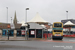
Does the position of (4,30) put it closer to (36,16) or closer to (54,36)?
(36,16)

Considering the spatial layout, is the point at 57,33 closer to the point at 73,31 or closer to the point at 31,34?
the point at 31,34

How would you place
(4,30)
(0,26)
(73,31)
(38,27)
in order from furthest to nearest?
1. (73,31)
2. (4,30)
3. (0,26)
4. (38,27)

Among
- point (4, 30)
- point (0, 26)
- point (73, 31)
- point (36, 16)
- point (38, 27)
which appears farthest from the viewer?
point (73, 31)

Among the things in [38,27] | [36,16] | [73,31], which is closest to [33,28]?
[38,27]

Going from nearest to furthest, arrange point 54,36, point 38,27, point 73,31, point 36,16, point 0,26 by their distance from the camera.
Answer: point 54,36 < point 38,27 < point 0,26 < point 36,16 < point 73,31

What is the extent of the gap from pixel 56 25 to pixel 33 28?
6.37 meters

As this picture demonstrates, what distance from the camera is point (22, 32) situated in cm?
3956

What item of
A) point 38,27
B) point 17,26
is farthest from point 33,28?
point 17,26

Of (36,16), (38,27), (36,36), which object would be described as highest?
(36,16)

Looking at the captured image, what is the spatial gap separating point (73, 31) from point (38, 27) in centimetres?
4349

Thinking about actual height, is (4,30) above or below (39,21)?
below

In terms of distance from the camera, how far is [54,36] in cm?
3019

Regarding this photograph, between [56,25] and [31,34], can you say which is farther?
[31,34]

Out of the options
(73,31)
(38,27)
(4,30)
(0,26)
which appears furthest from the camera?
(73,31)
